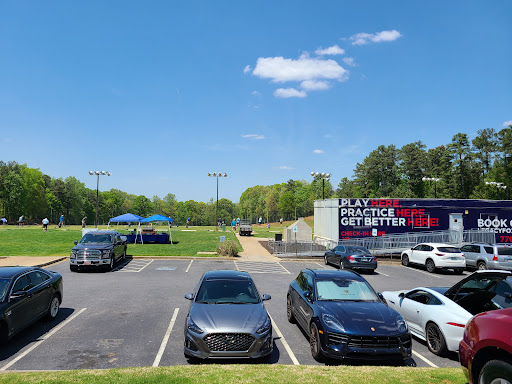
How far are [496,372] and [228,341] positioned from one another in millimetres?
4170

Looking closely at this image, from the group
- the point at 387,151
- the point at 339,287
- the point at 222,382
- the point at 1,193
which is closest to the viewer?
the point at 222,382

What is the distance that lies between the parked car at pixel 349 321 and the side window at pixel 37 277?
6.65 m

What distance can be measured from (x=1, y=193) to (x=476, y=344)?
111 meters

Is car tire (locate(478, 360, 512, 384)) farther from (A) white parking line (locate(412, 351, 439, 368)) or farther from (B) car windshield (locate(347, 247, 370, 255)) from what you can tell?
(B) car windshield (locate(347, 247, 370, 255))

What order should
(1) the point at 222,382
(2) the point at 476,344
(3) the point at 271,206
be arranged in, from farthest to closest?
1. (3) the point at 271,206
2. (1) the point at 222,382
3. (2) the point at 476,344

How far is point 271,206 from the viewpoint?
5418 inches

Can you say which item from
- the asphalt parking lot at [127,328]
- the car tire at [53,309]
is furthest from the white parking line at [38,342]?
the car tire at [53,309]

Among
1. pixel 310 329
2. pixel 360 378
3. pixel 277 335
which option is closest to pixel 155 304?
pixel 277 335

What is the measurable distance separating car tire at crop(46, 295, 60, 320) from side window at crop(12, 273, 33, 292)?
3.42 feet

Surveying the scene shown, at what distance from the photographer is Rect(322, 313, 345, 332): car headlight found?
675cm

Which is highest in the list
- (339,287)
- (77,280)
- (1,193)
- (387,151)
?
(387,151)

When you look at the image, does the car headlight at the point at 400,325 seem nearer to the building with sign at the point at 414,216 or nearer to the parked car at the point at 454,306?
the parked car at the point at 454,306

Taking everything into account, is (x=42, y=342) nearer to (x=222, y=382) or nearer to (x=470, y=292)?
(x=222, y=382)

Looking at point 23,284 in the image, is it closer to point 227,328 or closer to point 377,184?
point 227,328
